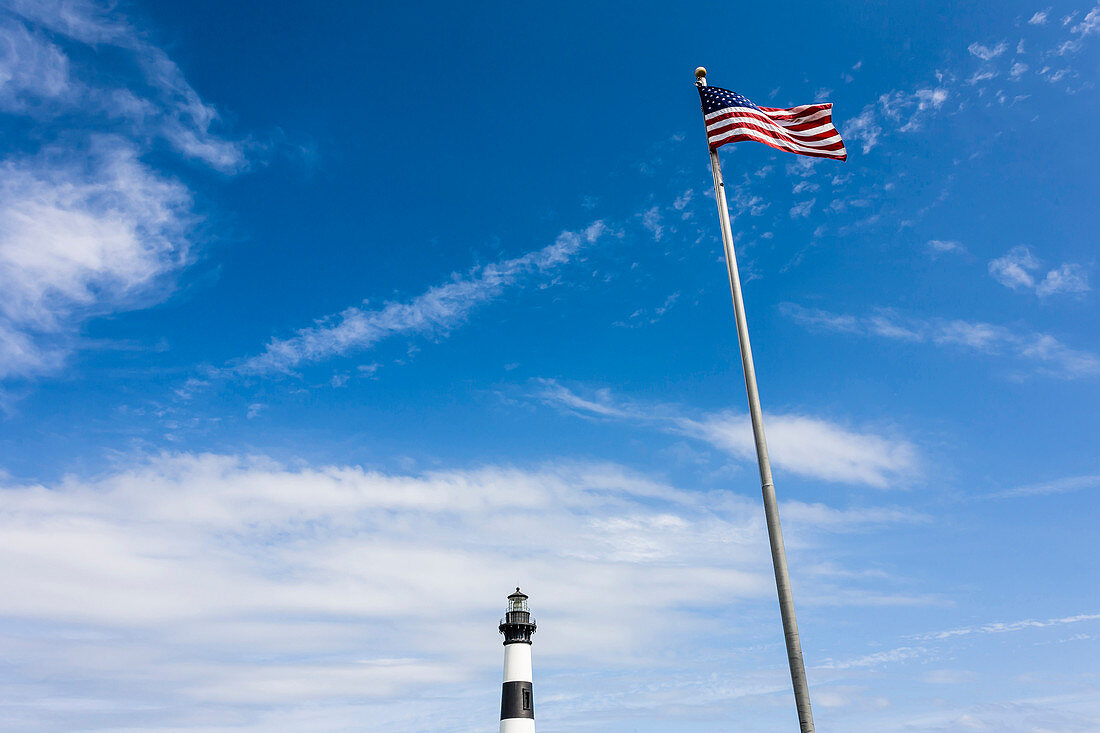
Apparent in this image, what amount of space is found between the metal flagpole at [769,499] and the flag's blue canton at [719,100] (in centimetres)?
179

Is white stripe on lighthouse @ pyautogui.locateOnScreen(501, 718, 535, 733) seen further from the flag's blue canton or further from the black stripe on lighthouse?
the flag's blue canton

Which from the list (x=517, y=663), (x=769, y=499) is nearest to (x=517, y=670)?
(x=517, y=663)

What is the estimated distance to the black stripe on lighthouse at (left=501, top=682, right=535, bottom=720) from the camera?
164 feet

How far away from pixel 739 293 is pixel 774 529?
6.46 m

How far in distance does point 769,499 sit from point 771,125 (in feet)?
37.8

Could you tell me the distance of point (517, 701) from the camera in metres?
50.3

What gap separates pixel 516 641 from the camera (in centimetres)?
5400

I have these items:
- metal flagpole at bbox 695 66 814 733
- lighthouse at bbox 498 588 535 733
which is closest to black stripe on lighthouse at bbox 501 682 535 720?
lighthouse at bbox 498 588 535 733

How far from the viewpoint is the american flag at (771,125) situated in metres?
21.2

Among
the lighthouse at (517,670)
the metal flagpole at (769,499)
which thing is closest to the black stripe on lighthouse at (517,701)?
the lighthouse at (517,670)

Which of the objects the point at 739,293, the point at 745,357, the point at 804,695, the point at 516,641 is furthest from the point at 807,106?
the point at 516,641

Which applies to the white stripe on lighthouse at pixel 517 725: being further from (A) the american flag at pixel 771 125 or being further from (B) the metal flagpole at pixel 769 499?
(A) the american flag at pixel 771 125

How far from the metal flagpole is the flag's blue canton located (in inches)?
70.3

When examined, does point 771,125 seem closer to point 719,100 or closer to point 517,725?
point 719,100
